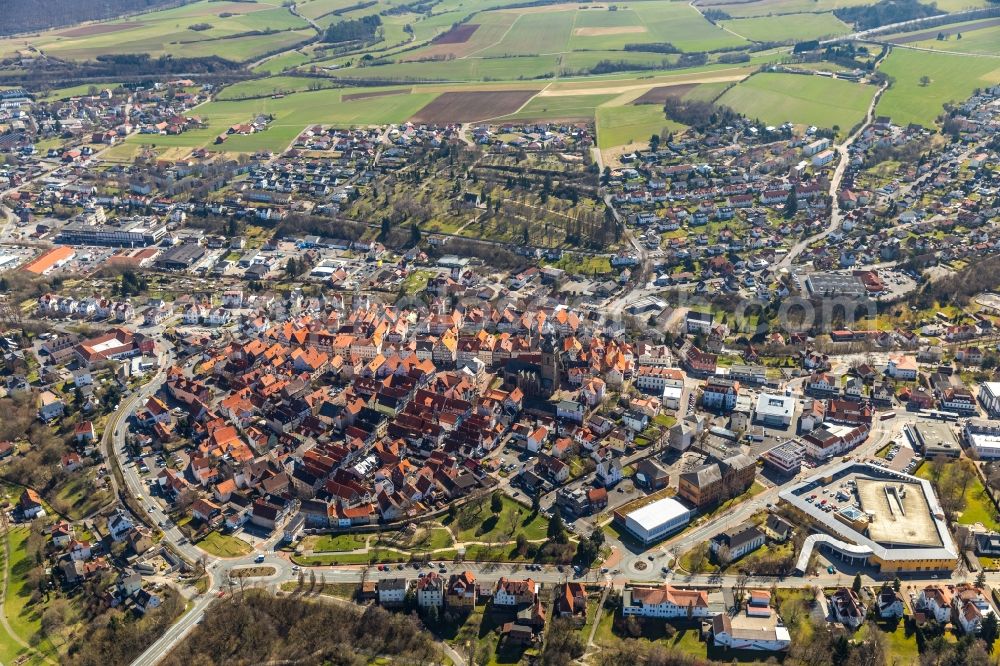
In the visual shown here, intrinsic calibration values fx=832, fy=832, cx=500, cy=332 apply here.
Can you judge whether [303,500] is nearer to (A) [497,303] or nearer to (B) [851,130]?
(A) [497,303]

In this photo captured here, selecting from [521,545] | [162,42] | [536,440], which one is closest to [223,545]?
[521,545]

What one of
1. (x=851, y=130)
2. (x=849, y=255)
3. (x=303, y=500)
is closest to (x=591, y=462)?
(x=303, y=500)

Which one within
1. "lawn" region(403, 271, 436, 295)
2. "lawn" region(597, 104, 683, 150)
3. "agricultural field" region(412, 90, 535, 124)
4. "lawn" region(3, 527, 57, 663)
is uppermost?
"agricultural field" region(412, 90, 535, 124)

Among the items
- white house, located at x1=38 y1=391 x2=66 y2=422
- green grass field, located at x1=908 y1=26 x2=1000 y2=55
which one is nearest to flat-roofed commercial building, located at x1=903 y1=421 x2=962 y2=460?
white house, located at x1=38 y1=391 x2=66 y2=422

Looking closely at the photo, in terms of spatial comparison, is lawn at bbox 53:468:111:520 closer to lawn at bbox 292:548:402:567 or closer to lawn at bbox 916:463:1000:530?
lawn at bbox 292:548:402:567

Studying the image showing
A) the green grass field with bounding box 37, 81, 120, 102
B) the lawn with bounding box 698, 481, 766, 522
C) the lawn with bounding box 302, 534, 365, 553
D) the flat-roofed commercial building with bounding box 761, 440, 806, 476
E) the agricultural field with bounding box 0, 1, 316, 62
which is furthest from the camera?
the agricultural field with bounding box 0, 1, 316, 62

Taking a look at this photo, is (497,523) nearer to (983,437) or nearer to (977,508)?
(977,508)
